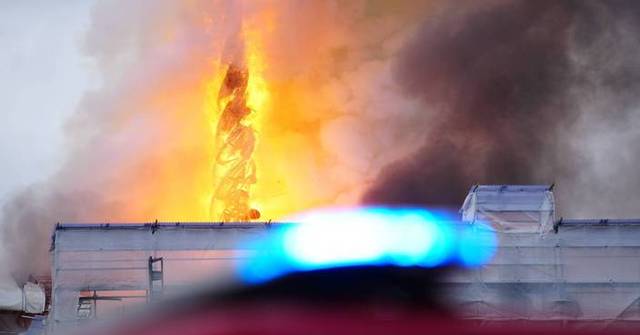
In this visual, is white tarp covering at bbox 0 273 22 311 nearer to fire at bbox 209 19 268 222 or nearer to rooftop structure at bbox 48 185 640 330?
fire at bbox 209 19 268 222

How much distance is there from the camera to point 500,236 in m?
30.0

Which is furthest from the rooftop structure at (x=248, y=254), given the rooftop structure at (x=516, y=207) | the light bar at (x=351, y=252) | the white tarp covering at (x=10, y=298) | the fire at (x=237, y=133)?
the light bar at (x=351, y=252)

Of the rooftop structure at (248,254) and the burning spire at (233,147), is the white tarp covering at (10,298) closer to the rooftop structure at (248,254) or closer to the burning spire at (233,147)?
the burning spire at (233,147)

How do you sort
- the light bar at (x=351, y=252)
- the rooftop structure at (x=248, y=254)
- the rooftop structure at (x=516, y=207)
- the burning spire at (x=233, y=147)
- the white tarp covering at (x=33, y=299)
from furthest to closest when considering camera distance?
the burning spire at (x=233, y=147) → the white tarp covering at (x=33, y=299) → the rooftop structure at (x=516, y=207) → the rooftop structure at (x=248, y=254) → the light bar at (x=351, y=252)

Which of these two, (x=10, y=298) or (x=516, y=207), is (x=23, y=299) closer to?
(x=10, y=298)

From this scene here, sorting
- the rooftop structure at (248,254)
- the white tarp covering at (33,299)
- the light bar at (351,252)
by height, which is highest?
the white tarp covering at (33,299)

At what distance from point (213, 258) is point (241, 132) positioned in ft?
41.5

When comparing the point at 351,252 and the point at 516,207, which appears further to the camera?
the point at 516,207

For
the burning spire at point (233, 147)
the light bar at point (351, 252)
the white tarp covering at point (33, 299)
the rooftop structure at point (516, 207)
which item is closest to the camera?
the light bar at point (351, 252)

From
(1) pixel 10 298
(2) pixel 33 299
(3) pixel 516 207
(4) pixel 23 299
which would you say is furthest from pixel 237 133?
(3) pixel 516 207

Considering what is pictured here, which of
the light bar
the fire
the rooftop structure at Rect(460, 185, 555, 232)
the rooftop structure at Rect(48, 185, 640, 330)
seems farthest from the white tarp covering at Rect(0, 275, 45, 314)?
the light bar

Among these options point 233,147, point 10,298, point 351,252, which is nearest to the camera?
point 351,252

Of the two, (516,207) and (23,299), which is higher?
(23,299)

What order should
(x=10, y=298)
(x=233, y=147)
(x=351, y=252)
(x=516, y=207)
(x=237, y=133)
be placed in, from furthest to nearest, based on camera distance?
(x=233, y=147) → (x=237, y=133) → (x=10, y=298) → (x=516, y=207) → (x=351, y=252)
